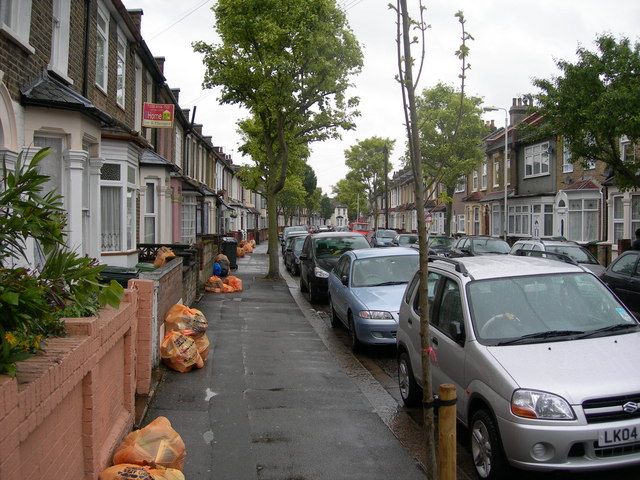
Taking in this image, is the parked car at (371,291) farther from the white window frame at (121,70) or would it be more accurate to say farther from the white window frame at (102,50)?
the white window frame at (121,70)

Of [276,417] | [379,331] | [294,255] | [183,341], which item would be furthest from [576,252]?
[276,417]

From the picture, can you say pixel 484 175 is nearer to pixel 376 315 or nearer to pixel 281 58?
pixel 281 58

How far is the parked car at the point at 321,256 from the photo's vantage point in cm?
1505

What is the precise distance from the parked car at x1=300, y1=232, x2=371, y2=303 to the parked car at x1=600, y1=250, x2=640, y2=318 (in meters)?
6.71

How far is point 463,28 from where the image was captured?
142 inches

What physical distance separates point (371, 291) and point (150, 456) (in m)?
6.03

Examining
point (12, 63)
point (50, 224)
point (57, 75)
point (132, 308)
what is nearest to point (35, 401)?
point (50, 224)

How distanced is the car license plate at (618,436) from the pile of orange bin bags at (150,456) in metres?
2.88

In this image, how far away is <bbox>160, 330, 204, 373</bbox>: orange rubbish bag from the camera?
7270 millimetres

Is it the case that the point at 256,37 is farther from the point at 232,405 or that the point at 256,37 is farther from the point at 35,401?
the point at 35,401

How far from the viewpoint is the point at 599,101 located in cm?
1662

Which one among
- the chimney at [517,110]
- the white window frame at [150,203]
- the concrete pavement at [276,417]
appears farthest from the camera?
the chimney at [517,110]

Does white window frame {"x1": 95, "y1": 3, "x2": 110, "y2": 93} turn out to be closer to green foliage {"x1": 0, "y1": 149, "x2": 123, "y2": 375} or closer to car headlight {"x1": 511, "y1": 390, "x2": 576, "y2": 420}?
green foliage {"x1": 0, "y1": 149, "x2": 123, "y2": 375}

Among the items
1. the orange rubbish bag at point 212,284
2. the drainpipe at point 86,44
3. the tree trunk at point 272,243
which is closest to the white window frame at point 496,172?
the tree trunk at point 272,243
